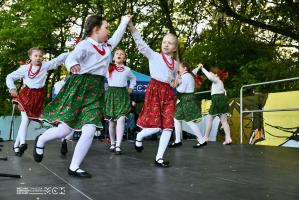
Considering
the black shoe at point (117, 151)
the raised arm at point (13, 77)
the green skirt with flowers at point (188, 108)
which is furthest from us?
the green skirt with flowers at point (188, 108)

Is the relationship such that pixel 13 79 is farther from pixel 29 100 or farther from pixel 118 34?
pixel 118 34

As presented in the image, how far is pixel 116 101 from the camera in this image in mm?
6879

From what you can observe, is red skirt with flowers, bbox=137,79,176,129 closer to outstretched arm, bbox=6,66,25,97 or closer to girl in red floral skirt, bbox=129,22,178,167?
girl in red floral skirt, bbox=129,22,178,167

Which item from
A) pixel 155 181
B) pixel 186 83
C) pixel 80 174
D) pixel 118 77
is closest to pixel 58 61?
pixel 118 77

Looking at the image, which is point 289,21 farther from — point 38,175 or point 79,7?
point 38,175

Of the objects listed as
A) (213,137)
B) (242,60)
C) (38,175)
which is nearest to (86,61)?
(38,175)

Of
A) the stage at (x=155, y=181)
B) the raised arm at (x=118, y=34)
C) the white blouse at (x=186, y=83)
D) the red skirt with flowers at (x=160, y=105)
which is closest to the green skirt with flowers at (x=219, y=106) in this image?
the white blouse at (x=186, y=83)

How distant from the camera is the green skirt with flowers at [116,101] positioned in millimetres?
6824

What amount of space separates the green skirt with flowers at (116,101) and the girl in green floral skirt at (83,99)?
2.76 meters

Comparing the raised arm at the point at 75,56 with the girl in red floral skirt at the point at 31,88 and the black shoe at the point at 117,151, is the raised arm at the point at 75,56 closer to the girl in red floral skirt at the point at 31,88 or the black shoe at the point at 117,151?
the girl in red floral skirt at the point at 31,88

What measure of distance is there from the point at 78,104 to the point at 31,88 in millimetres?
2475

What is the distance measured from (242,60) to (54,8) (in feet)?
23.6

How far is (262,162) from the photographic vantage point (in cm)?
524

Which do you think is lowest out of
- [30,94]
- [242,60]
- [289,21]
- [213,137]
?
[213,137]
